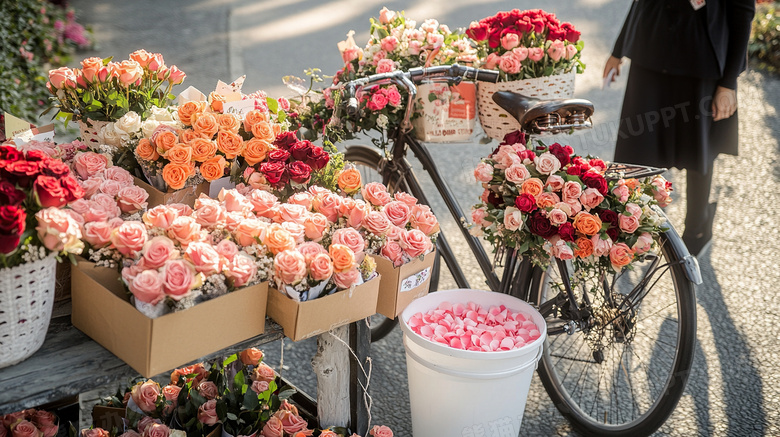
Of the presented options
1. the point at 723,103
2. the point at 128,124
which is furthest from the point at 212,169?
the point at 723,103

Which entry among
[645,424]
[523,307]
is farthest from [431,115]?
[645,424]

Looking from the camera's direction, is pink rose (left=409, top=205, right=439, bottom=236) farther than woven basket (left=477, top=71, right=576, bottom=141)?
No

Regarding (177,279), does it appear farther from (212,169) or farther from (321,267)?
(212,169)

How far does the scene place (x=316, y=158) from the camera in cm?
214

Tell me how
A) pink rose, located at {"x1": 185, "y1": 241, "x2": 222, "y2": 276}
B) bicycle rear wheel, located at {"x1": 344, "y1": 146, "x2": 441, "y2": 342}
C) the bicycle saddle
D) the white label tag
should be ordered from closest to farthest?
pink rose, located at {"x1": 185, "y1": 241, "x2": 222, "y2": 276} → the white label tag → the bicycle saddle → bicycle rear wheel, located at {"x1": 344, "y1": 146, "x2": 441, "y2": 342}

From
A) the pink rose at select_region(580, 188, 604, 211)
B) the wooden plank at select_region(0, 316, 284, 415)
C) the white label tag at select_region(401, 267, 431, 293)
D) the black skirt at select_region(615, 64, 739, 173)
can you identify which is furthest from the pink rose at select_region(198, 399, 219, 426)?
the black skirt at select_region(615, 64, 739, 173)

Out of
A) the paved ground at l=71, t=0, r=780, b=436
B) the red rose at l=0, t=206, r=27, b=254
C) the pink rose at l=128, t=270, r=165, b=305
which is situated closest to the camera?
the red rose at l=0, t=206, r=27, b=254

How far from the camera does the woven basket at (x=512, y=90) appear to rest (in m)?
2.73

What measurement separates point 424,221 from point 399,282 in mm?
222

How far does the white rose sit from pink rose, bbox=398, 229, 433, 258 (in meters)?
0.91

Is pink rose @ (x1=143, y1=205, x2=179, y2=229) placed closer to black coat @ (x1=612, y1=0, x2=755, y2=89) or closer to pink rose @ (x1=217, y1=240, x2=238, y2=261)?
pink rose @ (x1=217, y1=240, x2=238, y2=261)

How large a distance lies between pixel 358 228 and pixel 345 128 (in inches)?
34.4

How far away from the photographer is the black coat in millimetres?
3182

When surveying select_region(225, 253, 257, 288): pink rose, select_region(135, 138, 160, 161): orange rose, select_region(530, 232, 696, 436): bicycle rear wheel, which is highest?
select_region(135, 138, 160, 161): orange rose
